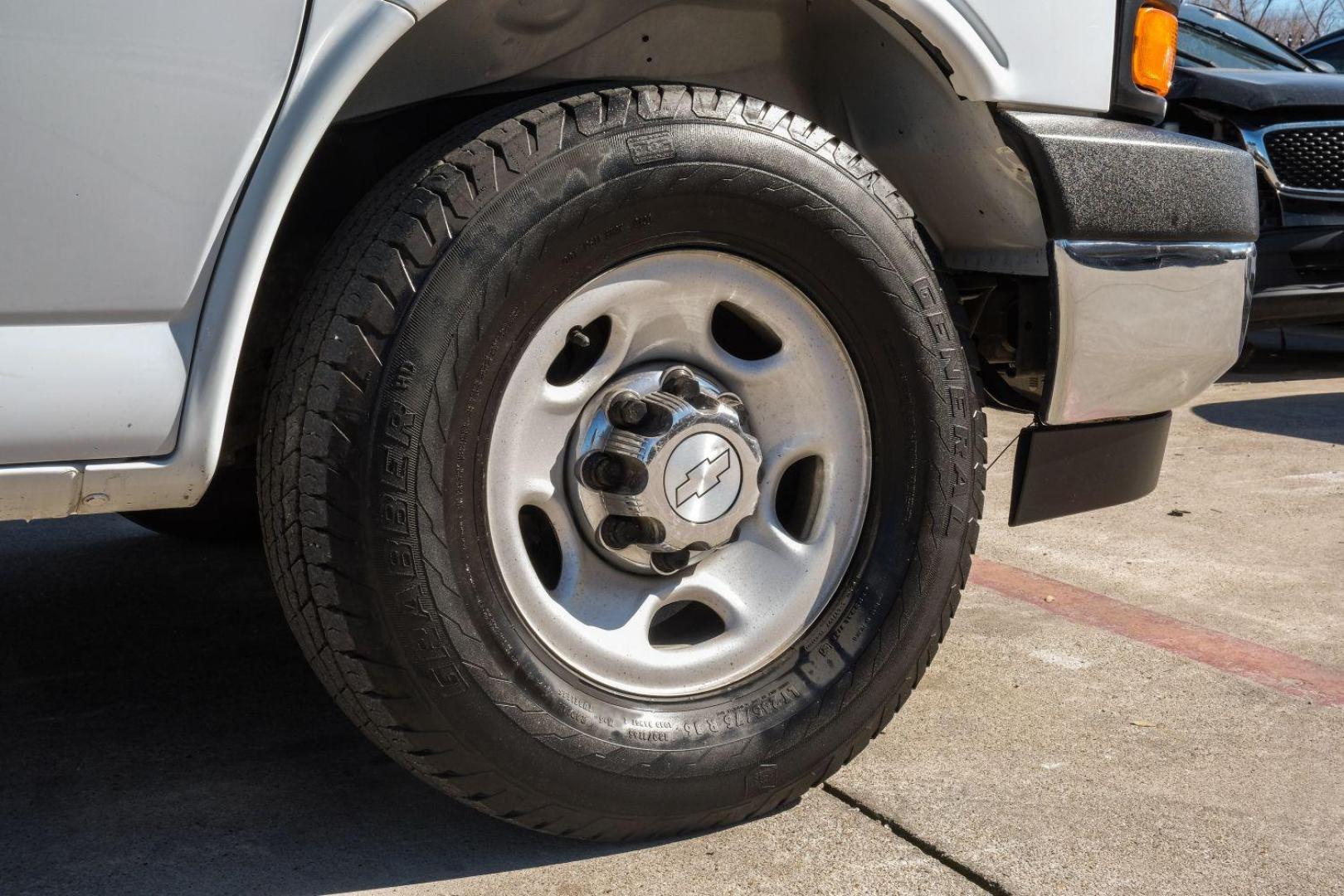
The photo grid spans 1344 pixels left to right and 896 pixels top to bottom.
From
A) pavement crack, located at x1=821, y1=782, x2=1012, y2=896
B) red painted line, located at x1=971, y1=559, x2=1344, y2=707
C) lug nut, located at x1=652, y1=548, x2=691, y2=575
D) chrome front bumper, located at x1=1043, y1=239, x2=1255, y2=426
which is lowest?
pavement crack, located at x1=821, y1=782, x2=1012, y2=896

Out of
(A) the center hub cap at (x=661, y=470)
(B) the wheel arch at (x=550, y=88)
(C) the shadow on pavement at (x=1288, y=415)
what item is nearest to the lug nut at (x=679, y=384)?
(A) the center hub cap at (x=661, y=470)

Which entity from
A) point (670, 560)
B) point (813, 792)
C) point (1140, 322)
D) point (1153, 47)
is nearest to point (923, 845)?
point (813, 792)

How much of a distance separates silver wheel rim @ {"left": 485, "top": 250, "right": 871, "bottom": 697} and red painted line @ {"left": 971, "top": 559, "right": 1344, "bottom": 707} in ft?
3.63

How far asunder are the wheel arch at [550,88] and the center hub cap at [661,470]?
1.58 feet

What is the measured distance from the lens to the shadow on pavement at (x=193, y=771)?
6.28 feet

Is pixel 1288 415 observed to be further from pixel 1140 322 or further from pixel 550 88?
pixel 550 88

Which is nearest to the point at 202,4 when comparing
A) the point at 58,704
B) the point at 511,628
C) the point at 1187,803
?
the point at 511,628

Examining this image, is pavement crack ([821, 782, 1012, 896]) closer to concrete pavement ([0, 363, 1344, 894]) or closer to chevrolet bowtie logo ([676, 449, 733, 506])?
concrete pavement ([0, 363, 1344, 894])

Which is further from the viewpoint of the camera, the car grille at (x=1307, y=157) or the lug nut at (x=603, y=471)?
the car grille at (x=1307, y=157)

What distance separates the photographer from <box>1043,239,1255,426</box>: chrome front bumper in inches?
87.1

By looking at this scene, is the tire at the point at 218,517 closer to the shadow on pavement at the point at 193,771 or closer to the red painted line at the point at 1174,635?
the shadow on pavement at the point at 193,771

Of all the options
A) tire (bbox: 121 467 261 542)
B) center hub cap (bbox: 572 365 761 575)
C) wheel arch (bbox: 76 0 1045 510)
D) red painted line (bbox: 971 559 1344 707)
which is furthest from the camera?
tire (bbox: 121 467 261 542)

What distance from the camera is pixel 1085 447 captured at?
2.40m

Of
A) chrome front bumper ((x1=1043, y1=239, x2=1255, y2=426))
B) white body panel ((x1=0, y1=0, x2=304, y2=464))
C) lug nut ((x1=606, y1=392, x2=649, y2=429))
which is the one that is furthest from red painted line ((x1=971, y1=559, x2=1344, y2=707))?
white body panel ((x1=0, y1=0, x2=304, y2=464))
